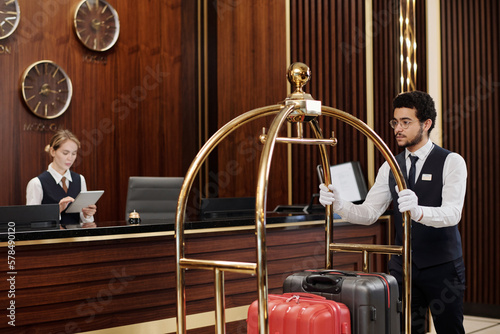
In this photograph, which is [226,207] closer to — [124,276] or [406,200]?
[124,276]

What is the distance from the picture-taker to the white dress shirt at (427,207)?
2424 mm

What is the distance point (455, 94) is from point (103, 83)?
10.5ft

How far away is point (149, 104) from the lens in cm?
589

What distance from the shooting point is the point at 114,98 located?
5.66m

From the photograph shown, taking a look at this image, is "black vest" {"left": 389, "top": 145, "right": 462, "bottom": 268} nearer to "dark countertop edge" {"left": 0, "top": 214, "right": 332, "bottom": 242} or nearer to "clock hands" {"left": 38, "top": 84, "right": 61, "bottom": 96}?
"dark countertop edge" {"left": 0, "top": 214, "right": 332, "bottom": 242}

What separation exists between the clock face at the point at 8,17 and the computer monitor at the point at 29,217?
7.91 ft

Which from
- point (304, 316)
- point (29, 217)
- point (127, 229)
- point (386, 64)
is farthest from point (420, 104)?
point (386, 64)

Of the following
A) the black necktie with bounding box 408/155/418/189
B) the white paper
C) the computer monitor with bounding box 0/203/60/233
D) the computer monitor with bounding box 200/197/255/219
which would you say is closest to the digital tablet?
the computer monitor with bounding box 0/203/60/233

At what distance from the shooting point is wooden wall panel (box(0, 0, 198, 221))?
16.5 feet

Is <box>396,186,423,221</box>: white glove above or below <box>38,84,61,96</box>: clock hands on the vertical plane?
below

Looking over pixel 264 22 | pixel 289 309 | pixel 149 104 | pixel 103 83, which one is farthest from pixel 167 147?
pixel 289 309

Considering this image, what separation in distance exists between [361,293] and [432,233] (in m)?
0.87

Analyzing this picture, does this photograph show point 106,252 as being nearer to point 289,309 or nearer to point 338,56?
point 289,309

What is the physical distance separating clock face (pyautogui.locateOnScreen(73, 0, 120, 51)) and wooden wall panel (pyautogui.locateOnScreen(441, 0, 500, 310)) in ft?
9.90
